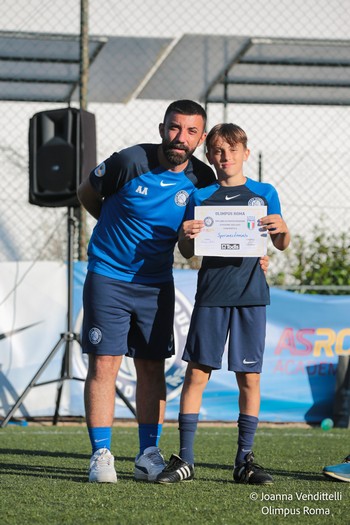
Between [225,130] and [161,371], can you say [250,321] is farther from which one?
[225,130]

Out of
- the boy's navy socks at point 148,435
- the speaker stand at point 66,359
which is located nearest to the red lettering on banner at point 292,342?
the speaker stand at point 66,359

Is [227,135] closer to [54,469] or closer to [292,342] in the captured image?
[54,469]

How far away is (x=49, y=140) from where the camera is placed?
7496 mm

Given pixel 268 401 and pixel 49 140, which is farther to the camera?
pixel 268 401

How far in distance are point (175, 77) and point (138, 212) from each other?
23.6 ft

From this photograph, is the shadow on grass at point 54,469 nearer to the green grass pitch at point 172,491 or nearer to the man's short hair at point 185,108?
the green grass pitch at point 172,491

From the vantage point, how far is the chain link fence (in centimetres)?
951

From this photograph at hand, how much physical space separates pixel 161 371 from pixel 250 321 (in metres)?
0.53

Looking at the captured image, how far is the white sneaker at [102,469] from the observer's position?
4145mm

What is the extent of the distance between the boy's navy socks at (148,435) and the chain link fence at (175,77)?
12.9 ft

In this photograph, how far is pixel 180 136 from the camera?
434 centimetres

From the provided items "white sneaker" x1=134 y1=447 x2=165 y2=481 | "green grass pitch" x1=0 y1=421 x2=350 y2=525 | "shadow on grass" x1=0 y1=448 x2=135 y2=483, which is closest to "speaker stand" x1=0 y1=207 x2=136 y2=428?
"green grass pitch" x1=0 y1=421 x2=350 y2=525

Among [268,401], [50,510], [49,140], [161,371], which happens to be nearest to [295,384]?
[268,401]

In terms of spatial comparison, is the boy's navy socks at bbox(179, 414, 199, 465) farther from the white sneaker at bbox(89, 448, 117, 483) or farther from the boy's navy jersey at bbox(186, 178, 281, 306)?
the boy's navy jersey at bbox(186, 178, 281, 306)
